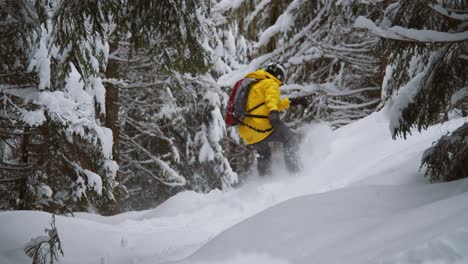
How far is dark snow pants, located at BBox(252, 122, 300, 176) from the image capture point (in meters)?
7.38

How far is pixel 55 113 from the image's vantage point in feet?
17.9

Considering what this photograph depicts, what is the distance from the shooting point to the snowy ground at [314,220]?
2.42 m

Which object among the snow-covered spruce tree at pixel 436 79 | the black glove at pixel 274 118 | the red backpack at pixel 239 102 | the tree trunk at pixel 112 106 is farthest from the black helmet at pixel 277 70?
the tree trunk at pixel 112 106

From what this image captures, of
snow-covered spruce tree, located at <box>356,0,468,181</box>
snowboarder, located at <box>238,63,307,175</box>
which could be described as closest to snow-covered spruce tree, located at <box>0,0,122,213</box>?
snowboarder, located at <box>238,63,307,175</box>

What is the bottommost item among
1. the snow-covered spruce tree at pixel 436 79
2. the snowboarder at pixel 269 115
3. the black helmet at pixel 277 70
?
the snowboarder at pixel 269 115

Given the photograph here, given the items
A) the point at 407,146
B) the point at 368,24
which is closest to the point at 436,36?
the point at 368,24

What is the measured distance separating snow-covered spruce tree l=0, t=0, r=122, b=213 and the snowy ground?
765 mm

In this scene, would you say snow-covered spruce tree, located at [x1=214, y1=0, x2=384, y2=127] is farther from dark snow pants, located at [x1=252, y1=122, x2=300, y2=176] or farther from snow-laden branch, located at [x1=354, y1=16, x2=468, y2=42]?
snow-laden branch, located at [x1=354, y1=16, x2=468, y2=42]

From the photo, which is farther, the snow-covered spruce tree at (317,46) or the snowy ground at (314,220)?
the snow-covered spruce tree at (317,46)

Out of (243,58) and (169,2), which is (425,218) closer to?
(169,2)

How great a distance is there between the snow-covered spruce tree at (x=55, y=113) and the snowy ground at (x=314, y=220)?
76cm

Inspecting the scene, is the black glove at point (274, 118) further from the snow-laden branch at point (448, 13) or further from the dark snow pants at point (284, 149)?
the snow-laden branch at point (448, 13)

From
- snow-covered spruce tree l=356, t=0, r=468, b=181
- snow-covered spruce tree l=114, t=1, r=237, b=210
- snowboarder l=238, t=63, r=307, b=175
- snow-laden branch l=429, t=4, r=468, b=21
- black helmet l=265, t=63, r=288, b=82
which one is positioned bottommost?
snow-covered spruce tree l=114, t=1, r=237, b=210

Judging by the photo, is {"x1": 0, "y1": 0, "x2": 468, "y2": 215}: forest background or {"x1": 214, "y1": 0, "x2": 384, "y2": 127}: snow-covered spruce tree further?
{"x1": 214, "y1": 0, "x2": 384, "y2": 127}: snow-covered spruce tree
